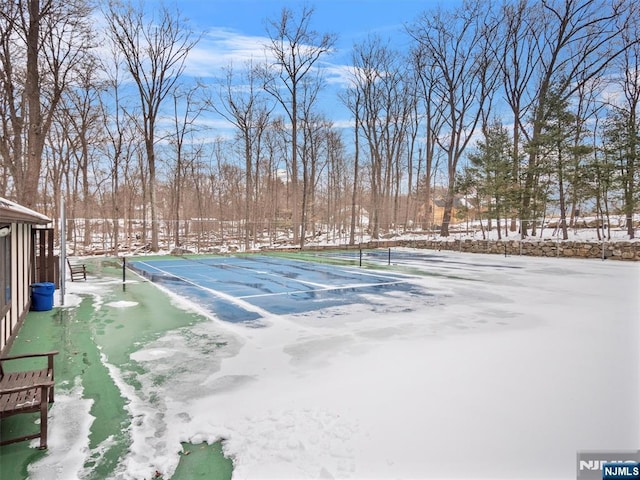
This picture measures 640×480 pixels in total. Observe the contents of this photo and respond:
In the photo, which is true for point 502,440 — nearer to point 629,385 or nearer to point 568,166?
point 629,385

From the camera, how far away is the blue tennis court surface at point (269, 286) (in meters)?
7.58

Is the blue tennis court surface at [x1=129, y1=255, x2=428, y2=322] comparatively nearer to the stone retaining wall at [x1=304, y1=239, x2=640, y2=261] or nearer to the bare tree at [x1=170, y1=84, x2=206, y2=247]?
the stone retaining wall at [x1=304, y1=239, x2=640, y2=261]

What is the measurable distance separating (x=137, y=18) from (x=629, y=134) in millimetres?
24967

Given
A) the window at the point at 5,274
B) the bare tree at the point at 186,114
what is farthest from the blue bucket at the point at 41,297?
the bare tree at the point at 186,114

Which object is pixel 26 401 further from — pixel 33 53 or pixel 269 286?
pixel 33 53

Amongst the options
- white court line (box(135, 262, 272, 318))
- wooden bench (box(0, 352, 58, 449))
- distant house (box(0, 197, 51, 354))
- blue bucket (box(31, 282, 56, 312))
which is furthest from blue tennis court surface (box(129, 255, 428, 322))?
wooden bench (box(0, 352, 58, 449))

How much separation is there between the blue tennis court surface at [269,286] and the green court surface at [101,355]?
2.85 feet

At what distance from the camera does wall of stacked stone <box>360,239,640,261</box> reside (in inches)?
604

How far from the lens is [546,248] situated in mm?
17656

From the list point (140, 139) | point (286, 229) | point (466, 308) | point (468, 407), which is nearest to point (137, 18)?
point (140, 139)

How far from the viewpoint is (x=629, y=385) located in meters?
3.78
